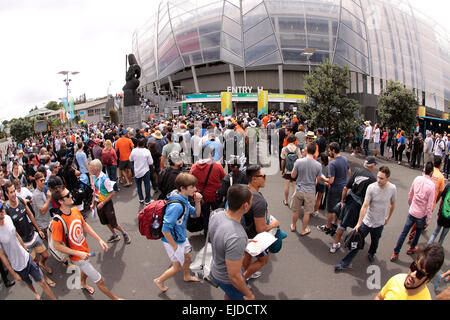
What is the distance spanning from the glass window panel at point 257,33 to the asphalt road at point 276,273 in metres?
27.4

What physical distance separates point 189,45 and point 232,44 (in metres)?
5.23

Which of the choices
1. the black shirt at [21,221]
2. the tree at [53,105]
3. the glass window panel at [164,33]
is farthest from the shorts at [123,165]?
the tree at [53,105]

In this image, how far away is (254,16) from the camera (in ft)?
A: 92.7

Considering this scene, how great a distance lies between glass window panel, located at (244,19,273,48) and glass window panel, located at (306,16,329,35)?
13.5 ft

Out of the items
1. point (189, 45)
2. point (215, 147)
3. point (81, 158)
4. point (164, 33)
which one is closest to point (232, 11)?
point (189, 45)

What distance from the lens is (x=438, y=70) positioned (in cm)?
2848

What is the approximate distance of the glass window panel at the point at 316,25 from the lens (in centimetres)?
2753

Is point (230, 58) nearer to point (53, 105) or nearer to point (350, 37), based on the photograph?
point (350, 37)

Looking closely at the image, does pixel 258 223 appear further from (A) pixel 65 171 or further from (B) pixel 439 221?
(A) pixel 65 171

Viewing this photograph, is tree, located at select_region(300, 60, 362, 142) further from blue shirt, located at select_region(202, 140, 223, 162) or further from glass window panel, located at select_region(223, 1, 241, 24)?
glass window panel, located at select_region(223, 1, 241, 24)

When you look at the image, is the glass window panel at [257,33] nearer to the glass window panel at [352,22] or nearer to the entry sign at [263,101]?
the glass window panel at [352,22]

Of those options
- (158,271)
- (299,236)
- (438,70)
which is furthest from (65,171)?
(438,70)

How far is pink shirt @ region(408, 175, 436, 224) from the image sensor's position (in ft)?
13.0
